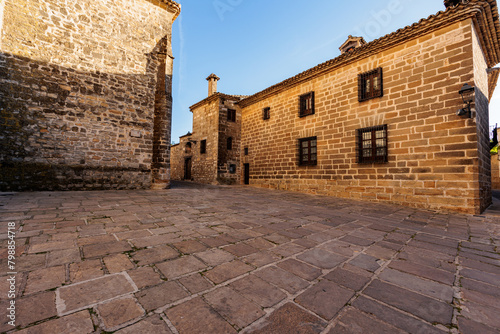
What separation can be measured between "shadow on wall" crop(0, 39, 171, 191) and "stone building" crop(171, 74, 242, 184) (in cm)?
575

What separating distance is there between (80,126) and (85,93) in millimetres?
1169

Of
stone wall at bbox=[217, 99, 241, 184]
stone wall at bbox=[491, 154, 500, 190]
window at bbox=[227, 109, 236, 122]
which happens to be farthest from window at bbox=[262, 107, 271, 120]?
stone wall at bbox=[491, 154, 500, 190]

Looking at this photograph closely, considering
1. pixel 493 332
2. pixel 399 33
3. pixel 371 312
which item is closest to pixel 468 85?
pixel 399 33

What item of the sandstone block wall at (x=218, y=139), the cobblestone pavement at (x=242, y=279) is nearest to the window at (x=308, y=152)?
the sandstone block wall at (x=218, y=139)

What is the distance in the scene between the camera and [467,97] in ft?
17.4

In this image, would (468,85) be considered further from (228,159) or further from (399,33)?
(228,159)

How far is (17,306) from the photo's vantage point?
1216 millimetres

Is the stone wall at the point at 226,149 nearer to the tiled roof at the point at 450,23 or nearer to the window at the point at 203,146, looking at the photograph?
the window at the point at 203,146

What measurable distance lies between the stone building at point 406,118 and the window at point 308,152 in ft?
0.15

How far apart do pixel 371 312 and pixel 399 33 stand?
27.4 feet

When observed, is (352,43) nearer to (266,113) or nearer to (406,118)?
(266,113)

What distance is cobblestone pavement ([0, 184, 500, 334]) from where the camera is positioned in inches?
46.6

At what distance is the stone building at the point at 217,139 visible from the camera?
47.2 ft

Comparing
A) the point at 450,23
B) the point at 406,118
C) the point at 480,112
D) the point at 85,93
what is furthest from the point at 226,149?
the point at 480,112
